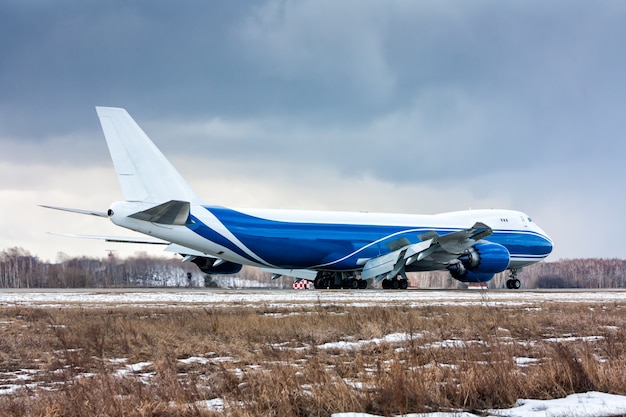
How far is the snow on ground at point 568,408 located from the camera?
5.42 metres

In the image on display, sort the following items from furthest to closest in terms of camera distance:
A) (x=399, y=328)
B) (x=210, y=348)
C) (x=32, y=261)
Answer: (x=32, y=261)
(x=399, y=328)
(x=210, y=348)

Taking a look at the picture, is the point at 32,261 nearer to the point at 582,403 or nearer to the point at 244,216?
the point at 244,216

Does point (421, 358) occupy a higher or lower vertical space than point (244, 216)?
lower

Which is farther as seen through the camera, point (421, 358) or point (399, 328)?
point (399, 328)

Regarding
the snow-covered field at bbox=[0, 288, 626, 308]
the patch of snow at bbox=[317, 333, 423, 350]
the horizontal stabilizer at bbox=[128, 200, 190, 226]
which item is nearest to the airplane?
the horizontal stabilizer at bbox=[128, 200, 190, 226]

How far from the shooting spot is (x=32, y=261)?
76.1 metres

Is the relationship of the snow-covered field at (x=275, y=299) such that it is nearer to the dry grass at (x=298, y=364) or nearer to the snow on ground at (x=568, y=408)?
the dry grass at (x=298, y=364)

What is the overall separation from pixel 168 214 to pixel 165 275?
89.6 ft

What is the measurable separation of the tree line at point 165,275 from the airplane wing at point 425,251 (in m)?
17.8

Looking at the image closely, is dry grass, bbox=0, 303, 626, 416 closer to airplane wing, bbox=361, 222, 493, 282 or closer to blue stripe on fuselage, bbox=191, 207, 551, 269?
blue stripe on fuselage, bbox=191, 207, 551, 269

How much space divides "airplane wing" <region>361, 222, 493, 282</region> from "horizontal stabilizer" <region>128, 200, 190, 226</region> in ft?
36.4

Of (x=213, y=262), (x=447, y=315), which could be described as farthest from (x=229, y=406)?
(x=213, y=262)

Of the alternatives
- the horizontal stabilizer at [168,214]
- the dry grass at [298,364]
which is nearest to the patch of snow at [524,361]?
the dry grass at [298,364]

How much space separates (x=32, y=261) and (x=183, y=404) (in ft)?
252
